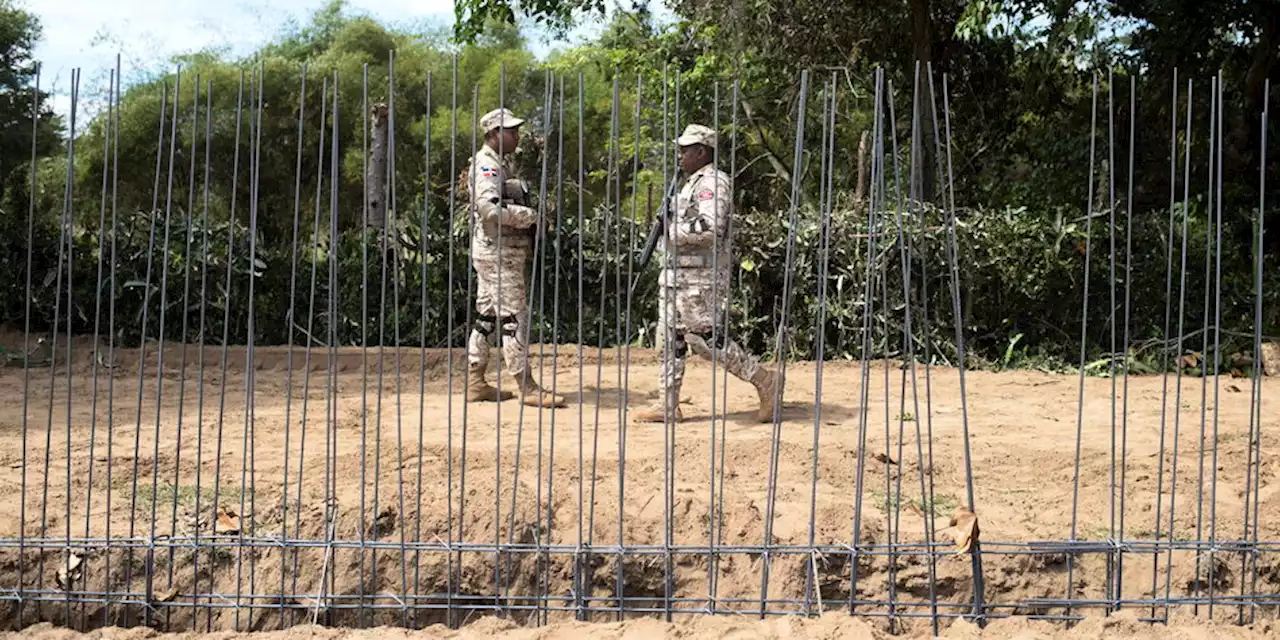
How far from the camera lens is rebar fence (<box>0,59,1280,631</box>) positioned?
3842 millimetres

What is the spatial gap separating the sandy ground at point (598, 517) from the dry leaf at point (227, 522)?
0.06 feet

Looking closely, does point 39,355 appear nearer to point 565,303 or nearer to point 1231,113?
point 565,303

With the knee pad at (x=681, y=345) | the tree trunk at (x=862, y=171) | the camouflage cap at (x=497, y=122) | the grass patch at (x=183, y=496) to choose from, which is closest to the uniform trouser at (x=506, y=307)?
the camouflage cap at (x=497, y=122)

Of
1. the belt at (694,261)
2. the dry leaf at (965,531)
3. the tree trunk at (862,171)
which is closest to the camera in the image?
the dry leaf at (965,531)

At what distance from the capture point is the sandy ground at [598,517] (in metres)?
3.85

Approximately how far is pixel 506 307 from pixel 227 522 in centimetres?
248

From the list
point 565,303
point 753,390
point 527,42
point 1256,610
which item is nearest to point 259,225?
point 565,303

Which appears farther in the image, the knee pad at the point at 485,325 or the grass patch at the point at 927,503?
the knee pad at the point at 485,325

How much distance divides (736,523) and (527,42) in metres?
28.7

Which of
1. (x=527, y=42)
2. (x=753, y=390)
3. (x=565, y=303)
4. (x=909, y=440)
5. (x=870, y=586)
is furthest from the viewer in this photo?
(x=527, y=42)

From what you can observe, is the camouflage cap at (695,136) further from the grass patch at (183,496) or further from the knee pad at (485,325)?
the grass patch at (183,496)

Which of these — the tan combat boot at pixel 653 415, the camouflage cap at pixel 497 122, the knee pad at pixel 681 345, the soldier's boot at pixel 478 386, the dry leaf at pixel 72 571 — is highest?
the camouflage cap at pixel 497 122

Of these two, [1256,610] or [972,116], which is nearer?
[1256,610]

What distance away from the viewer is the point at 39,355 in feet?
29.2
